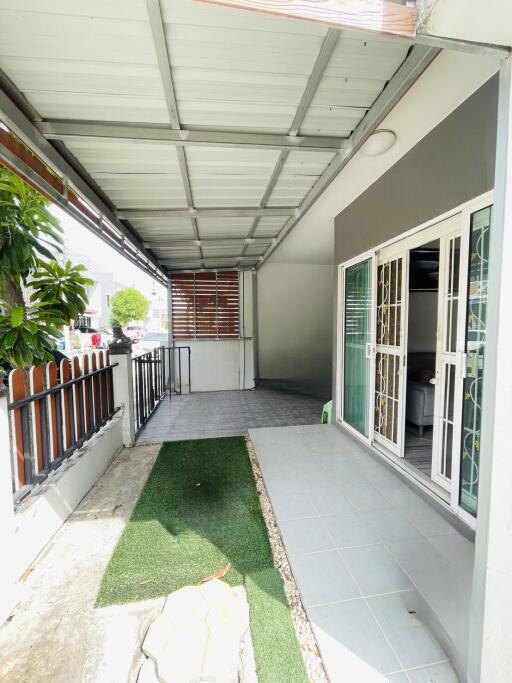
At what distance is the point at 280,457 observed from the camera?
3322 millimetres

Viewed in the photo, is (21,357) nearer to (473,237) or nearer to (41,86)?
(41,86)

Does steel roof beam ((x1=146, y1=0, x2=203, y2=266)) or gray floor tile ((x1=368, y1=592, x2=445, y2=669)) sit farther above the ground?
steel roof beam ((x1=146, y1=0, x2=203, y2=266))

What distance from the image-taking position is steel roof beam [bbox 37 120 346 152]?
6.94ft

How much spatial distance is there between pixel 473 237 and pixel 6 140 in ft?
10.4

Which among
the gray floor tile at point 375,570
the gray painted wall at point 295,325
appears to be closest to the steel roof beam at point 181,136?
the gray floor tile at point 375,570

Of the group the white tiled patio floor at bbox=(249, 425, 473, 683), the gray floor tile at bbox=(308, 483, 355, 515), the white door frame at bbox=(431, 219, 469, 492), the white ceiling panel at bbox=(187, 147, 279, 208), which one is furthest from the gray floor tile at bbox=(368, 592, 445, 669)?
the white ceiling panel at bbox=(187, 147, 279, 208)

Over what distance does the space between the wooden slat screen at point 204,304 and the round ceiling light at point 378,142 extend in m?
5.09

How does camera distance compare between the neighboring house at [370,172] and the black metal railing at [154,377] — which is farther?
the black metal railing at [154,377]

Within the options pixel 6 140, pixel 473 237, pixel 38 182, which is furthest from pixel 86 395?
pixel 473 237

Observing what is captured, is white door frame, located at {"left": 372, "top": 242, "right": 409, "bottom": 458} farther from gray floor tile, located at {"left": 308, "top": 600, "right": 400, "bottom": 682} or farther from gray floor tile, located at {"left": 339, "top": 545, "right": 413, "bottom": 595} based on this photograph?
gray floor tile, located at {"left": 308, "top": 600, "right": 400, "bottom": 682}

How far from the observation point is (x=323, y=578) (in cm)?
174

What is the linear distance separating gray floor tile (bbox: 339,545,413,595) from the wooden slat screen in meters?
5.97

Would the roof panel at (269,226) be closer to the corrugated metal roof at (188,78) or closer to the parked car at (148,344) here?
the corrugated metal roof at (188,78)

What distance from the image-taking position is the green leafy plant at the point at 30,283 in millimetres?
2338
